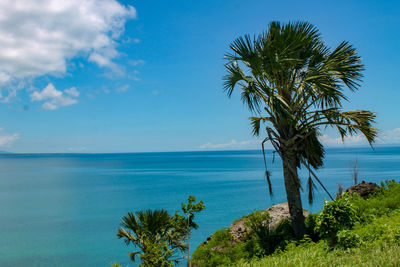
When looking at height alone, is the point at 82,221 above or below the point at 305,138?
below

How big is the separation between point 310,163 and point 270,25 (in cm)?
490

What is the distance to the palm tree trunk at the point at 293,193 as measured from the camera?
363 inches

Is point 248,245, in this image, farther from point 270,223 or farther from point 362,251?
point 362,251

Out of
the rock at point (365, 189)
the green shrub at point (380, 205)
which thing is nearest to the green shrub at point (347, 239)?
the green shrub at point (380, 205)

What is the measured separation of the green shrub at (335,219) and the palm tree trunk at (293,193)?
3.00 m

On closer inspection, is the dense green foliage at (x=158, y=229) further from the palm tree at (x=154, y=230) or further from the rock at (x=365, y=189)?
the rock at (x=365, y=189)

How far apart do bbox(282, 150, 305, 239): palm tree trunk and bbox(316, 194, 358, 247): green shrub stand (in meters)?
3.00

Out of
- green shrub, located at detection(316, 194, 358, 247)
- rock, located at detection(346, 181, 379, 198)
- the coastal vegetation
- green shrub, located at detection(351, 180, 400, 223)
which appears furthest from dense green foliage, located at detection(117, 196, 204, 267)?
rock, located at detection(346, 181, 379, 198)

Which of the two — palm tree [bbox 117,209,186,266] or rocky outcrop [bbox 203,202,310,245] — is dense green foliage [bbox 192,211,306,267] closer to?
rocky outcrop [bbox 203,202,310,245]

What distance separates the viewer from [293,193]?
30.7ft

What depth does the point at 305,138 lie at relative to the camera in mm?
9555

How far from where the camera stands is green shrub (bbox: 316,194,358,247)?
595cm

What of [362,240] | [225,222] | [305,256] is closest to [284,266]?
[305,256]

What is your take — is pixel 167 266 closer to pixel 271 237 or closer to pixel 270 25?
pixel 271 237
